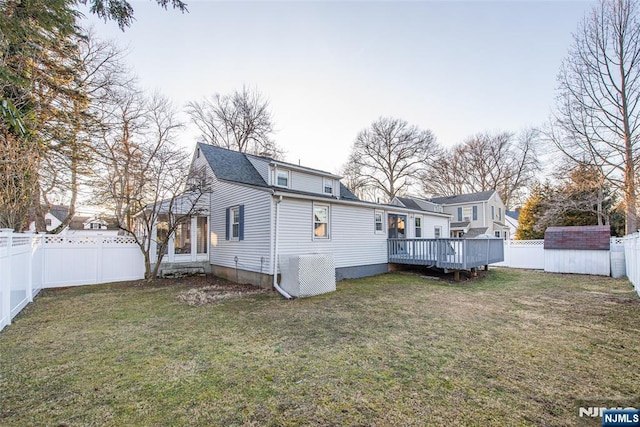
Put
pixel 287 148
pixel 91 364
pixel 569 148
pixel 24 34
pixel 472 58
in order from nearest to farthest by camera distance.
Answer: pixel 91 364 → pixel 24 34 → pixel 472 58 → pixel 569 148 → pixel 287 148

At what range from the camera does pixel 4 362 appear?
3.70m

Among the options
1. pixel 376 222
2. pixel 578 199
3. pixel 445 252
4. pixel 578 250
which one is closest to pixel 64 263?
pixel 376 222

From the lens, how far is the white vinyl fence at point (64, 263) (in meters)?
6.09

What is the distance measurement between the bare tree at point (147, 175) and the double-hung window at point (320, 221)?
4604 millimetres

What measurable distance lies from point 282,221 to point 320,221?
5.62 feet

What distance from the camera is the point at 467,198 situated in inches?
1102

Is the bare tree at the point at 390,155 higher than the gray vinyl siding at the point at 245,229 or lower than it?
higher

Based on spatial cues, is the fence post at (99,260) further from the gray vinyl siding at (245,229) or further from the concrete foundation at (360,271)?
the concrete foundation at (360,271)

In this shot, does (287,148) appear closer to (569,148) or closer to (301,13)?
(301,13)

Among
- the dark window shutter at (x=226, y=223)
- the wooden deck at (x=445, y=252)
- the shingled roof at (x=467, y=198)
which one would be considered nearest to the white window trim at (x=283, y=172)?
the dark window shutter at (x=226, y=223)

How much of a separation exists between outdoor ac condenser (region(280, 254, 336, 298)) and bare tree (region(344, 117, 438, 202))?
2192cm

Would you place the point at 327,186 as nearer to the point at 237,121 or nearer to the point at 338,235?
the point at 338,235

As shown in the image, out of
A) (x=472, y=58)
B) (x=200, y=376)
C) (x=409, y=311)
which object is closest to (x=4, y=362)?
(x=200, y=376)

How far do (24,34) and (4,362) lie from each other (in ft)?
16.7
